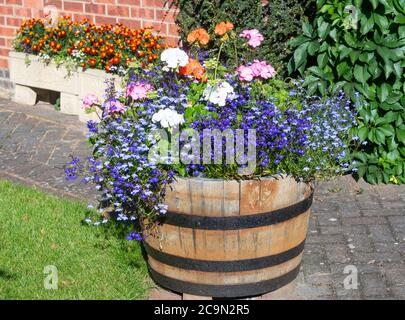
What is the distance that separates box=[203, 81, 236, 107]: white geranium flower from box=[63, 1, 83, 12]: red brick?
3.84m

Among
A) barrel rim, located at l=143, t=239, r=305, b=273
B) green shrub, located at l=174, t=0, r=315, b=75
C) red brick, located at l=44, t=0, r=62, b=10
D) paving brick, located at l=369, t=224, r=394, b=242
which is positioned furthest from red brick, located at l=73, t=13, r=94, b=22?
barrel rim, located at l=143, t=239, r=305, b=273

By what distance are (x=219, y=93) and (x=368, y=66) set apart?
70.9 inches

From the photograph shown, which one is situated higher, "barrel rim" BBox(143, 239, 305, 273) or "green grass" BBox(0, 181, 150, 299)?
"barrel rim" BBox(143, 239, 305, 273)

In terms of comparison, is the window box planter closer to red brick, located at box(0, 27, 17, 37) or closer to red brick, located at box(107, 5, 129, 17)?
red brick, located at box(0, 27, 17, 37)

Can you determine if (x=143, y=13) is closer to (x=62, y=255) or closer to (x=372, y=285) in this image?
(x=62, y=255)

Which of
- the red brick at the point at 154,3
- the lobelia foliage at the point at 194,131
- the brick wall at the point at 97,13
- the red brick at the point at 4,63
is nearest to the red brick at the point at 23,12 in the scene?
the brick wall at the point at 97,13

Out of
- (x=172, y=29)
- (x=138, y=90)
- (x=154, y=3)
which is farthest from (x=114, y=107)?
(x=154, y=3)

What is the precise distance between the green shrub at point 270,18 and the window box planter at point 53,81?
1.33 meters

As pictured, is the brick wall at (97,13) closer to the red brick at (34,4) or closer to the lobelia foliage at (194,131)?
the red brick at (34,4)

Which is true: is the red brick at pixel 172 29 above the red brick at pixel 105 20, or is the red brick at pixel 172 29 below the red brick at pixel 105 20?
below

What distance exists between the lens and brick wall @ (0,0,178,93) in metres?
6.73

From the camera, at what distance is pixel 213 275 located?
3736 mm

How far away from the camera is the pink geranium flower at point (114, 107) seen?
13.4 feet

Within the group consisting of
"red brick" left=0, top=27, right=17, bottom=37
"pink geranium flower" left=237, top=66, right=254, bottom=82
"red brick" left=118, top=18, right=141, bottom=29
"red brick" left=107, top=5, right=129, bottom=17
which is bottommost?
"pink geranium flower" left=237, top=66, right=254, bottom=82
